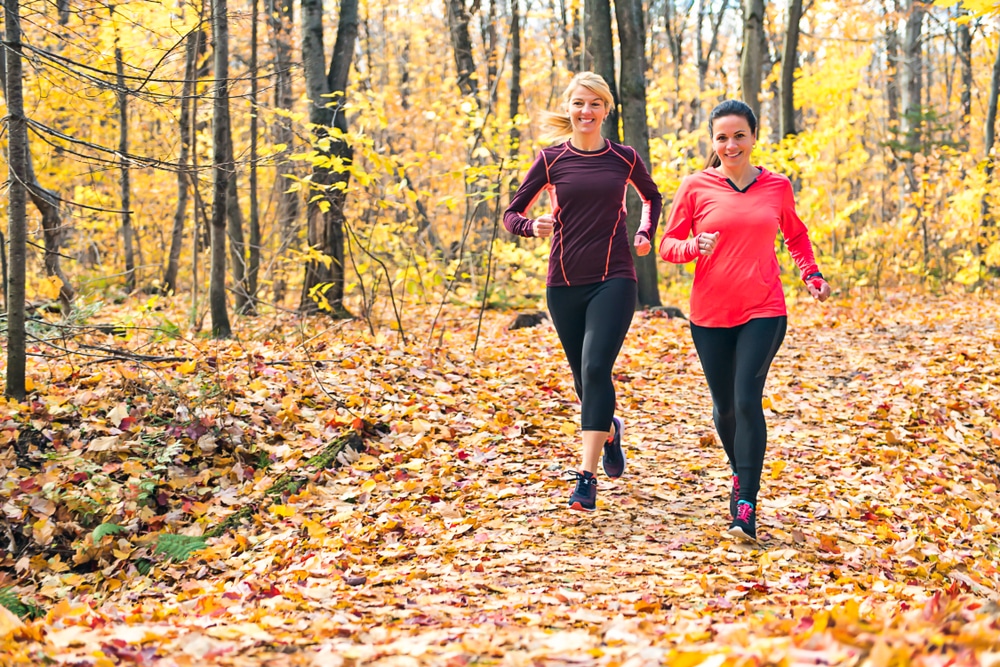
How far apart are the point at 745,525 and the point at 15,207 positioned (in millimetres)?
4855

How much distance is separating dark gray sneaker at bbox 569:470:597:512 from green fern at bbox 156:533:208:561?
6.53 ft

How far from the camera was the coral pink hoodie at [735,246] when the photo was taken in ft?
13.9

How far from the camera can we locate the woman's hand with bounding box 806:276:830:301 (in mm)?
4300

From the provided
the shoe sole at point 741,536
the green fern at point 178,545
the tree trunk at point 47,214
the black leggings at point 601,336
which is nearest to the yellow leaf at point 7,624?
the green fern at point 178,545

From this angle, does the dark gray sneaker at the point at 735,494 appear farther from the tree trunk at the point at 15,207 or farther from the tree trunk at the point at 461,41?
the tree trunk at the point at 461,41

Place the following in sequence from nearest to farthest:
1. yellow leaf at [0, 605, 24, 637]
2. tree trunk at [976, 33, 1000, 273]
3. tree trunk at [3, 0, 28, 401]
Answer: yellow leaf at [0, 605, 24, 637] < tree trunk at [3, 0, 28, 401] < tree trunk at [976, 33, 1000, 273]

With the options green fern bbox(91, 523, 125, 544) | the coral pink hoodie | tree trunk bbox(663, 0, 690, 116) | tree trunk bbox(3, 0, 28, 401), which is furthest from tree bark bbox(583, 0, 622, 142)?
tree trunk bbox(663, 0, 690, 116)

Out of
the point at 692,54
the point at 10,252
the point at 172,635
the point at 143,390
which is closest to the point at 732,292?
the point at 172,635

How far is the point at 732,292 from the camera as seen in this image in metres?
4.27

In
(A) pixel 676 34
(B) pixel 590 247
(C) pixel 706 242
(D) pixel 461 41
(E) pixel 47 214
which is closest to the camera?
(C) pixel 706 242

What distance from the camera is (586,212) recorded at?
4.57 meters

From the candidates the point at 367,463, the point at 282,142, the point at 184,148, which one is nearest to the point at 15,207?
the point at 367,463

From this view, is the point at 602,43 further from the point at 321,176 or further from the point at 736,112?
the point at 736,112

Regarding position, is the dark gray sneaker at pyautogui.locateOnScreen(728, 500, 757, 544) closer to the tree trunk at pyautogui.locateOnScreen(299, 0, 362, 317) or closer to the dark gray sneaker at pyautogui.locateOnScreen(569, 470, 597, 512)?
the dark gray sneaker at pyautogui.locateOnScreen(569, 470, 597, 512)
